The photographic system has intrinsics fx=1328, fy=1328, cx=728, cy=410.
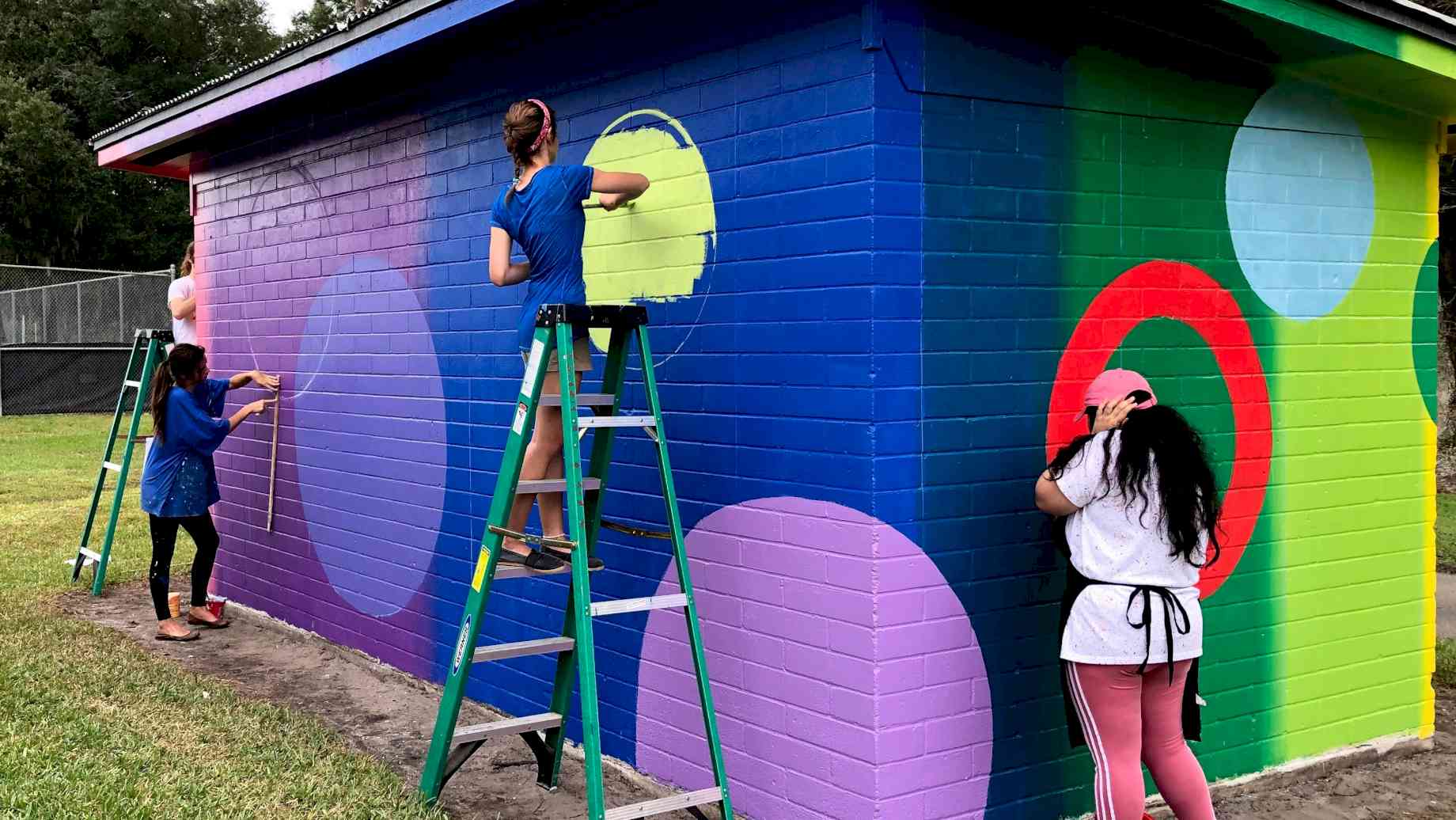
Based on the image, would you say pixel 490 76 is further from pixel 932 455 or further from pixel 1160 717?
pixel 1160 717

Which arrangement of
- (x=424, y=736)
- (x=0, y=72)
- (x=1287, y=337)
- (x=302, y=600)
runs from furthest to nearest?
(x=0, y=72) → (x=302, y=600) → (x=424, y=736) → (x=1287, y=337)

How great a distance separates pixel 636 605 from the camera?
422cm

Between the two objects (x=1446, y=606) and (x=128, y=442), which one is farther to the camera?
(x=128, y=442)

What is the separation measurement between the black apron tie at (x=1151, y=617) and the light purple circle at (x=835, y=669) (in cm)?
62

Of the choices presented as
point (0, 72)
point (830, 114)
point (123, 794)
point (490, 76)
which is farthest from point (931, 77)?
point (0, 72)

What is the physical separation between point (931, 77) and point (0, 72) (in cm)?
3806

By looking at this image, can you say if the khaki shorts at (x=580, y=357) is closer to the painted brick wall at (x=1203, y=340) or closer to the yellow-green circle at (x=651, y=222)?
the yellow-green circle at (x=651, y=222)

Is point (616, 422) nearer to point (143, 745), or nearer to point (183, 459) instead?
point (143, 745)

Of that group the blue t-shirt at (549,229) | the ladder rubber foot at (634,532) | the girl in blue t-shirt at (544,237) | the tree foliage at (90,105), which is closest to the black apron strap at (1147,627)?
the ladder rubber foot at (634,532)

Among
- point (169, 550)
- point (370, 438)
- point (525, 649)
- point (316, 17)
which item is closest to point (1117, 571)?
point (525, 649)

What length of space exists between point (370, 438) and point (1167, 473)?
4585 mm

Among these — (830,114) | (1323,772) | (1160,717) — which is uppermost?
A: (830,114)

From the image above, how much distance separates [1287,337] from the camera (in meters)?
5.31

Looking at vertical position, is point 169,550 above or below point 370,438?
below
